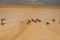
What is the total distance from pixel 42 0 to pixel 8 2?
0.28 m

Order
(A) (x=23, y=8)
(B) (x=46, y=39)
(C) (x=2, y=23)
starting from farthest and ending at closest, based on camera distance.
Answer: (A) (x=23, y=8), (C) (x=2, y=23), (B) (x=46, y=39)

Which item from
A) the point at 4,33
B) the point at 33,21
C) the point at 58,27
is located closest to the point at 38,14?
the point at 33,21

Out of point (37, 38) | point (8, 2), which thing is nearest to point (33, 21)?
point (37, 38)

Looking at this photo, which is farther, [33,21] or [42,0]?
[42,0]

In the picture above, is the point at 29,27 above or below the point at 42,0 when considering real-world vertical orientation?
below

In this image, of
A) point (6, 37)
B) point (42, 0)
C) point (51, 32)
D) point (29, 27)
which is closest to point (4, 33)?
point (6, 37)

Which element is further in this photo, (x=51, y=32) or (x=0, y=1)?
(x=0, y=1)

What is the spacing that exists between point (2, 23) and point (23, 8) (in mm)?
230

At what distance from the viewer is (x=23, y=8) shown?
1075 mm

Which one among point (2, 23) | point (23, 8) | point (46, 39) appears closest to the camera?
point (46, 39)

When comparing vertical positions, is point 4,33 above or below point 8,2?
below

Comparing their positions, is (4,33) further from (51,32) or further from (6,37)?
(51,32)

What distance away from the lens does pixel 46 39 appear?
81cm

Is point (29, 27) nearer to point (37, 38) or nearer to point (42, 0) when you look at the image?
point (37, 38)
